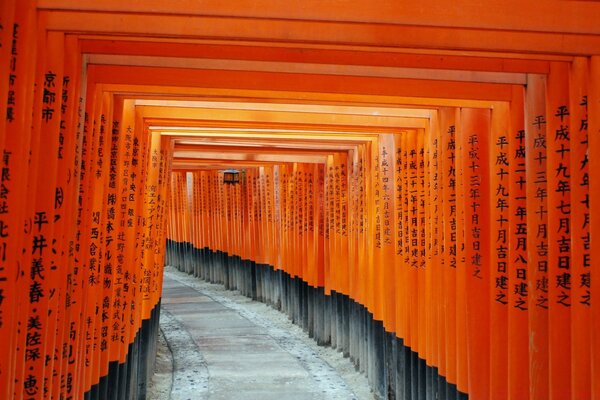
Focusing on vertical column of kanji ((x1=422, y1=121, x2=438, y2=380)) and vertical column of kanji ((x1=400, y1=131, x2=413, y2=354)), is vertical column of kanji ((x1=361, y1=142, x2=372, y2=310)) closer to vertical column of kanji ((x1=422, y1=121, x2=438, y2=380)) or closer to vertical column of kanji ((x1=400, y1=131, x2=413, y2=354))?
vertical column of kanji ((x1=400, y1=131, x2=413, y2=354))

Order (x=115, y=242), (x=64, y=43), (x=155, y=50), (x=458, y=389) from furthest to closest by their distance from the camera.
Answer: (x=115, y=242) < (x=458, y=389) < (x=155, y=50) < (x=64, y=43)

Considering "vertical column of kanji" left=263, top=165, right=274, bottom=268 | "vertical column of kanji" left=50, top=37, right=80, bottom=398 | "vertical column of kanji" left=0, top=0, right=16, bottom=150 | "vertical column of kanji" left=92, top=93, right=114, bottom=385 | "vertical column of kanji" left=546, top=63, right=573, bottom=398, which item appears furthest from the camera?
"vertical column of kanji" left=263, top=165, right=274, bottom=268

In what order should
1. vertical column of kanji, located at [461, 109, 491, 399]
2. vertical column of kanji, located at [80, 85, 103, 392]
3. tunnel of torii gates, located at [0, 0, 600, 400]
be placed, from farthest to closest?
vertical column of kanji, located at [461, 109, 491, 399], vertical column of kanji, located at [80, 85, 103, 392], tunnel of torii gates, located at [0, 0, 600, 400]

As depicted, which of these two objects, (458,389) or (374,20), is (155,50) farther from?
(458,389)

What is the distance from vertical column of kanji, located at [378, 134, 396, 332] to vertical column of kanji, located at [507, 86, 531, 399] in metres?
2.91

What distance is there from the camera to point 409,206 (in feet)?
21.5

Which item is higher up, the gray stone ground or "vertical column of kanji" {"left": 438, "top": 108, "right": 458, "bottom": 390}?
"vertical column of kanji" {"left": 438, "top": 108, "right": 458, "bottom": 390}

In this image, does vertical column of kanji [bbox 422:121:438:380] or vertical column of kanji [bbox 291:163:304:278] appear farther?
vertical column of kanji [bbox 291:163:304:278]

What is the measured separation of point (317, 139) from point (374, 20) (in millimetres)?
4886

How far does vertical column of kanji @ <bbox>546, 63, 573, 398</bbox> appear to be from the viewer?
3660 millimetres

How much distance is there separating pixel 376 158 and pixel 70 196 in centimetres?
470

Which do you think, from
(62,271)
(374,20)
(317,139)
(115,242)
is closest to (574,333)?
(374,20)

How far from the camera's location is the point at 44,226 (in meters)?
3.33

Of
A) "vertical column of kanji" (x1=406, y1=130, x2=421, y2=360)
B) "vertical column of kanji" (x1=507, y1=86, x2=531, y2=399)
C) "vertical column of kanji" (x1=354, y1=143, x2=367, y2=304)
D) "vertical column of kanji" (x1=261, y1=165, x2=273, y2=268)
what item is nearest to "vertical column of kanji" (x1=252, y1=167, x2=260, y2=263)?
"vertical column of kanji" (x1=261, y1=165, x2=273, y2=268)
